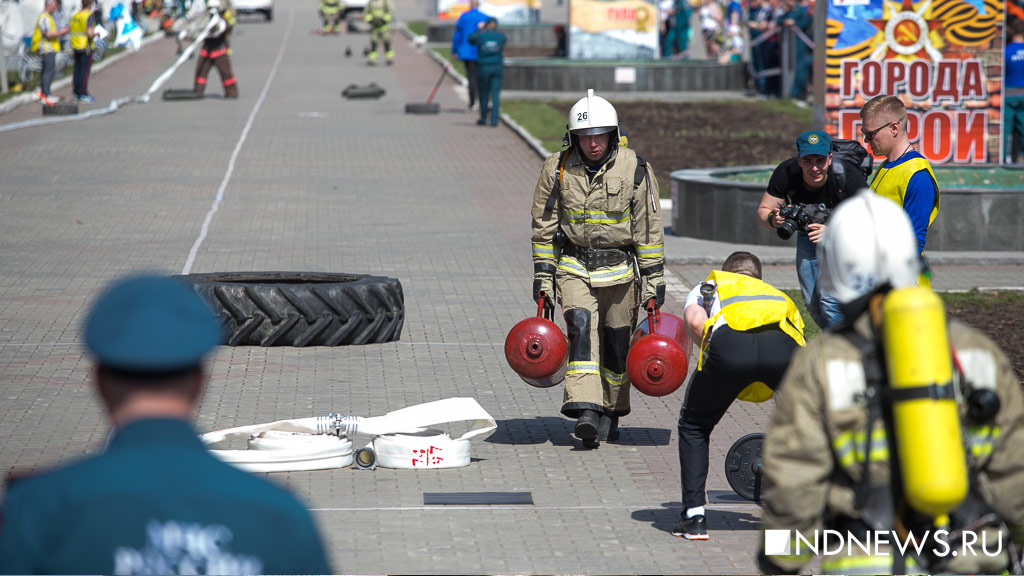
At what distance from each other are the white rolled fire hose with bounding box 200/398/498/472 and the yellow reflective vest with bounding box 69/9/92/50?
70.3ft

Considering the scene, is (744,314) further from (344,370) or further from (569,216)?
(344,370)

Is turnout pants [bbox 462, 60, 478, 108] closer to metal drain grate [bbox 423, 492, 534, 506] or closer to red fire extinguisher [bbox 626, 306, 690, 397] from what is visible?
red fire extinguisher [bbox 626, 306, 690, 397]

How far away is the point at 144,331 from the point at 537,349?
17.3 feet

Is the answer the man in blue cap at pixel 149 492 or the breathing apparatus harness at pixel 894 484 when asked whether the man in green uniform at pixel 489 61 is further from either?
the man in blue cap at pixel 149 492

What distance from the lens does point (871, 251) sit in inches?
128

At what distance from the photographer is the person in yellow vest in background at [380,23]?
37.3 m

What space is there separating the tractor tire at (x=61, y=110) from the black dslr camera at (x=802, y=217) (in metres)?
21.5

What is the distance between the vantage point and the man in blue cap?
227 cm

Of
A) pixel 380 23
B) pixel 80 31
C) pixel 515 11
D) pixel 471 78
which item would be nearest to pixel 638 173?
pixel 471 78

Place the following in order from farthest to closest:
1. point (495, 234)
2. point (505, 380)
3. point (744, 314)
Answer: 1. point (495, 234)
2. point (505, 380)
3. point (744, 314)

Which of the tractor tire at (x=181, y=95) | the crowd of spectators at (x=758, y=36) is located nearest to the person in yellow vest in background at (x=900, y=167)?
the crowd of spectators at (x=758, y=36)

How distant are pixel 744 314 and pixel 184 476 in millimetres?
3914

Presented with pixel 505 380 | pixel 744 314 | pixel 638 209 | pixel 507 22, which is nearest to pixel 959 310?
pixel 505 380

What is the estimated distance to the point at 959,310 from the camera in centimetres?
1166
